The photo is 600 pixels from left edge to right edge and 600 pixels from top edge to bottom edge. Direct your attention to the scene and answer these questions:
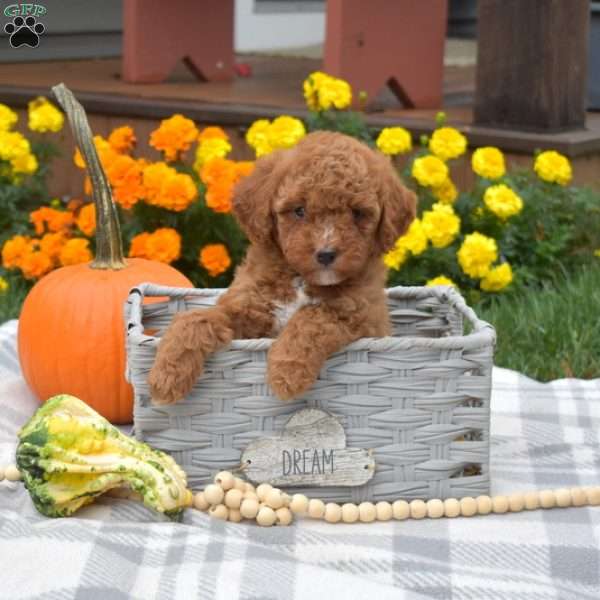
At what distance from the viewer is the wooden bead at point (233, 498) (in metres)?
2.61

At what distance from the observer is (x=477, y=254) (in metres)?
4.27

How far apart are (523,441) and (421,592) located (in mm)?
964

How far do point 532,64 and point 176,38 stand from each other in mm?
2606

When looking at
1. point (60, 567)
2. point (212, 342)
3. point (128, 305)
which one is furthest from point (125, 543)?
point (128, 305)

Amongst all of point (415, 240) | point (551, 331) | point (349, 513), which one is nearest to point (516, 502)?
point (349, 513)

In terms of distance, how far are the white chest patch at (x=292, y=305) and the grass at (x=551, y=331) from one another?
137cm

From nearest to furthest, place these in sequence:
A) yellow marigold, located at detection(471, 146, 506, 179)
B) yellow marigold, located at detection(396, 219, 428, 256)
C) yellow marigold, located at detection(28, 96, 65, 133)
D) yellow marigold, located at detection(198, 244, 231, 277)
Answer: yellow marigold, located at detection(396, 219, 428, 256), yellow marigold, located at detection(198, 244, 231, 277), yellow marigold, located at detection(471, 146, 506, 179), yellow marigold, located at detection(28, 96, 65, 133)

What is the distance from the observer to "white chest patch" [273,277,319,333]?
106 inches

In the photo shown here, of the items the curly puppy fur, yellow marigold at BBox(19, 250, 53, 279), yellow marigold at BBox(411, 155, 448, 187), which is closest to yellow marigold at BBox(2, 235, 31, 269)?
yellow marigold at BBox(19, 250, 53, 279)

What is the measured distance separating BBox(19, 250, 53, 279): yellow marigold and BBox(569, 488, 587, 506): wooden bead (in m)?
2.49

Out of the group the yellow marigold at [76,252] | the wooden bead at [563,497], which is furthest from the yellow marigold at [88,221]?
the wooden bead at [563,497]

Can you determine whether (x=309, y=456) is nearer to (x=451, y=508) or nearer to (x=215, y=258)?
(x=451, y=508)

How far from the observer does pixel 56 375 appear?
335 centimetres

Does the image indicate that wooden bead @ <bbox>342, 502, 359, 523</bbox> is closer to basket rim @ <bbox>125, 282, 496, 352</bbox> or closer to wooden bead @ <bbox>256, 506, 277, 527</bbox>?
wooden bead @ <bbox>256, 506, 277, 527</bbox>
